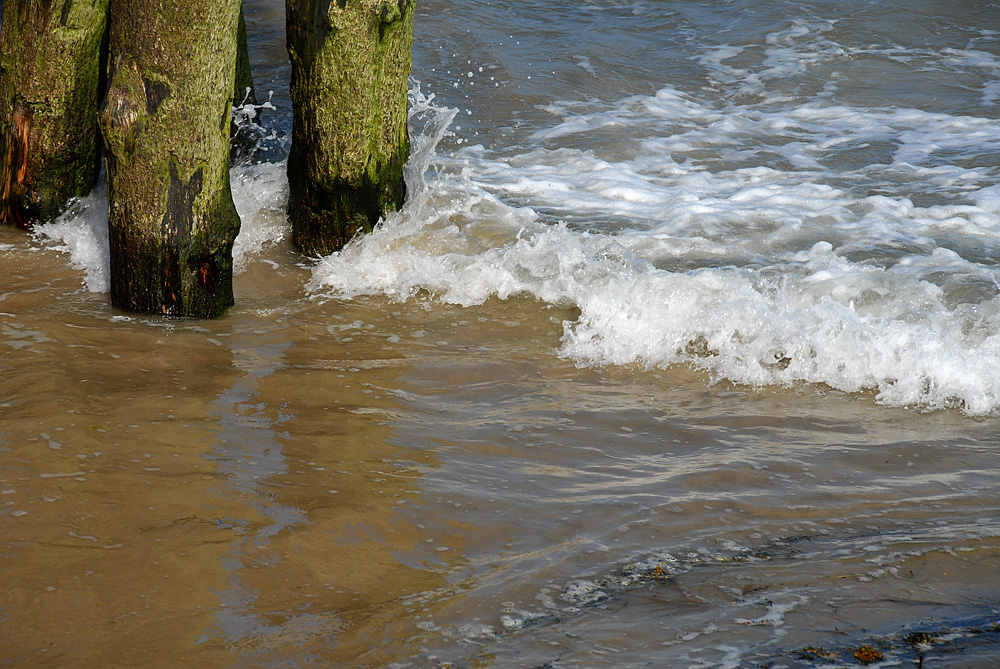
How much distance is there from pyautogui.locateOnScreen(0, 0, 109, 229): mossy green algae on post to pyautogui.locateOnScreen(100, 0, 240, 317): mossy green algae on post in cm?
121

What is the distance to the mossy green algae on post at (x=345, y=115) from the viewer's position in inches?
175

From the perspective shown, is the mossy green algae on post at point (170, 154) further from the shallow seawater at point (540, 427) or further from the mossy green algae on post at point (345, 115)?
the mossy green algae on post at point (345, 115)

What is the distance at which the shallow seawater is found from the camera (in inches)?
80.2

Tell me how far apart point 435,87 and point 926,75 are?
5.02 m

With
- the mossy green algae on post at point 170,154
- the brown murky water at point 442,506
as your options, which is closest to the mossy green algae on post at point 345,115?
the mossy green algae on post at point 170,154

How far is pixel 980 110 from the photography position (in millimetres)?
7766

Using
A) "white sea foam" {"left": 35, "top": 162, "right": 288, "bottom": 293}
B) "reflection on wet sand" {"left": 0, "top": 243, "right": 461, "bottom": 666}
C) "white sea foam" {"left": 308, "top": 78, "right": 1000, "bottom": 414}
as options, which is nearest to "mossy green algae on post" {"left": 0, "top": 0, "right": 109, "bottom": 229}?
"white sea foam" {"left": 35, "top": 162, "right": 288, "bottom": 293}

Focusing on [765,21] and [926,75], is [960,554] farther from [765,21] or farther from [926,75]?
[765,21]

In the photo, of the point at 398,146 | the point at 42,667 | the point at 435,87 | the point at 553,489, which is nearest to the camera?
the point at 42,667

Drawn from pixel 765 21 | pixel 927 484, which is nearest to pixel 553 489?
pixel 927 484

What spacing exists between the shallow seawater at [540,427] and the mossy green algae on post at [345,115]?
0.23m

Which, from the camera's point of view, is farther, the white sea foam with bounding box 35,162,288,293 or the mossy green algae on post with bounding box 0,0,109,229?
the mossy green algae on post with bounding box 0,0,109,229

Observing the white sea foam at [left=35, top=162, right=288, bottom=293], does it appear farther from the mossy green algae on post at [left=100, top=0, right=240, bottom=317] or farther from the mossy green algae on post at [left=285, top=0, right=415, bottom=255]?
the mossy green algae on post at [left=100, top=0, right=240, bottom=317]

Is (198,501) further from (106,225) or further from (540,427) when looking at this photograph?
(106,225)
